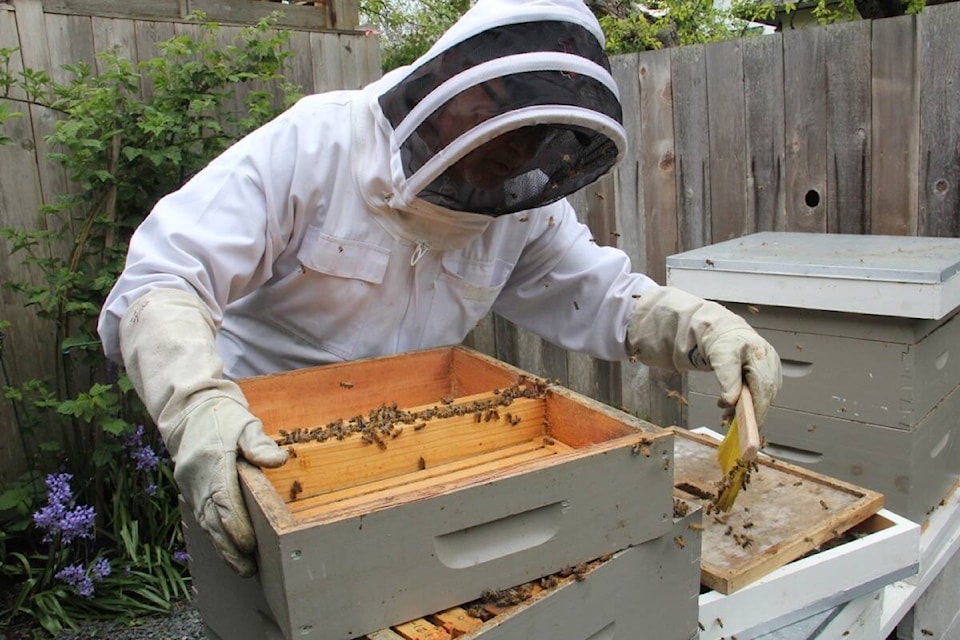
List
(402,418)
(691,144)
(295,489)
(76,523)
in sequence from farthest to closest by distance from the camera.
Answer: (691,144)
(76,523)
(402,418)
(295,489)

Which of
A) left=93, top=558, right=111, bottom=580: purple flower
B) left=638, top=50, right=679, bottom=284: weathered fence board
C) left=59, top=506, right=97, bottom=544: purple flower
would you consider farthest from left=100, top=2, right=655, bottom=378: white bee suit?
left=638, top=50, right=679, bottom=284: weathered fence board

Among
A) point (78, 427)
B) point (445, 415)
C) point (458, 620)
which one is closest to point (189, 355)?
point (445, 415)

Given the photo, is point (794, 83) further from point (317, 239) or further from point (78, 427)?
point (78, 427)

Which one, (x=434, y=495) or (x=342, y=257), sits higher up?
(x=342, y=257)

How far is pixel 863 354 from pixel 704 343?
848 millimetres

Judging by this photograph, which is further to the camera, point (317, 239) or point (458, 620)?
point (317, 239)

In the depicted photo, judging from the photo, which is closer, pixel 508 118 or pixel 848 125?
pixel 508 118

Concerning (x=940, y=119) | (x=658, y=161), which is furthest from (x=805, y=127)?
(x=658, y=161)

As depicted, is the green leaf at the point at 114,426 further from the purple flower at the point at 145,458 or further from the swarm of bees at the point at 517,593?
the swarm of bees at the point at 517,593

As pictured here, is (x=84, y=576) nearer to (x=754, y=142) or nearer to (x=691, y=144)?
(x=691, y=144)

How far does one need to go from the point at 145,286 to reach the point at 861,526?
1.72m

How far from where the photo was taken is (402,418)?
4.93 ft

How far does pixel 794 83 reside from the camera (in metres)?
3.51

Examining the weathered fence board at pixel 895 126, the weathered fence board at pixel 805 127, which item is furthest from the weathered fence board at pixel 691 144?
the weathered fence board at pixel 895 126
